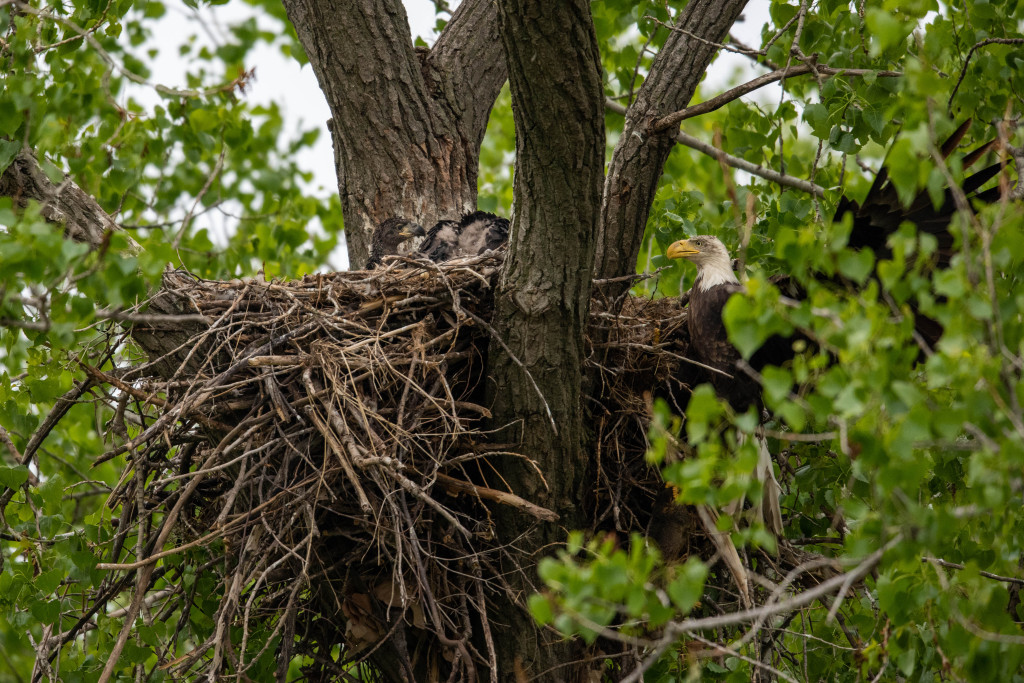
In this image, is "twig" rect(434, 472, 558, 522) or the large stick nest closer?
the large stick nest

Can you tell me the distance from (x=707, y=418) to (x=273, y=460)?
5.92 feet

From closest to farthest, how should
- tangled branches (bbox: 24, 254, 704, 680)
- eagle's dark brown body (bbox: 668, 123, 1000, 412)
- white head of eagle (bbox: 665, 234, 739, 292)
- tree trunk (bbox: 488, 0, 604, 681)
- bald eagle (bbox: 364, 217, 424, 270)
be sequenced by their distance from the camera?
tree trunk (bbox: 488, 0, 604, 681)
tangled branches (bbox: 24, 254, 704, 680)
eagle's dark brown body (bbox: 668, 123, 1000, 412)
white head of eagle (bbox: 665, 234, 739, 292)
bald eagle (bbox: 364, 217, 424, 270)

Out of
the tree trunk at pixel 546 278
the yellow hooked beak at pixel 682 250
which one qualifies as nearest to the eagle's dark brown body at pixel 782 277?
the yellow hooked beak at pixel 682 250

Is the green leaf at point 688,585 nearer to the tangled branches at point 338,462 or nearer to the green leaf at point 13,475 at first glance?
the tangled branches at point 338,462

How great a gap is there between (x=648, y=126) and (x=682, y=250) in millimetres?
759

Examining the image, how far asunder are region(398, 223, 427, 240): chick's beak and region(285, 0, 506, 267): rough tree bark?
0.31ft

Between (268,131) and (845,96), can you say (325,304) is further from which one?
(268,131)

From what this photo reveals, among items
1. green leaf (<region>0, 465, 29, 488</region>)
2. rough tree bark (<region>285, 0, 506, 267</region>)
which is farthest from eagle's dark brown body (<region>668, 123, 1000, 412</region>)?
green leaf (<region>0, 465, 29, 488</region>)

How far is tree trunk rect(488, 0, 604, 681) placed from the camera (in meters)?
2.77

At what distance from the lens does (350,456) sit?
304cm

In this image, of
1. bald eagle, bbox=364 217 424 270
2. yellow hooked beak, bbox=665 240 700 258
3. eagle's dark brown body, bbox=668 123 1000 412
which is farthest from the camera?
bald eagle, bbox=364 217 424 270

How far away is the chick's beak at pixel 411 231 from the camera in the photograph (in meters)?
4.57

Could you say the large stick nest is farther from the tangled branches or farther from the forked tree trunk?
the forked tree trunk

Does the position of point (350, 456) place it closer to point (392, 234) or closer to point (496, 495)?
point (496, 495)
